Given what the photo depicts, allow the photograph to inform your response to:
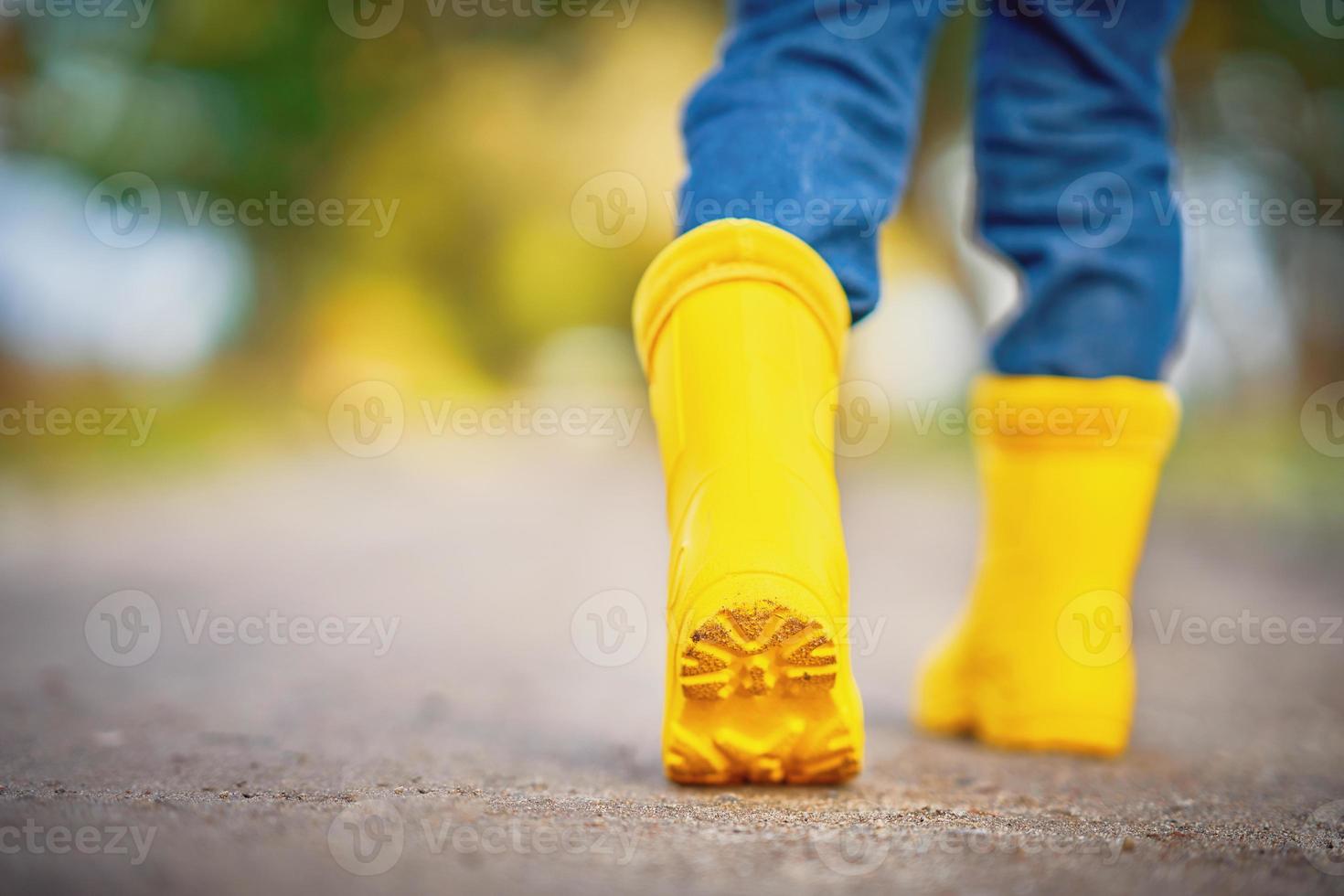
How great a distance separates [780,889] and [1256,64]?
186 inches

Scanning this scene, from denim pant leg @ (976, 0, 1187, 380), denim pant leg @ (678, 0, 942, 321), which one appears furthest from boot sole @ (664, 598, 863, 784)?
denim pant leg @ (976, 0, 1187, 380)

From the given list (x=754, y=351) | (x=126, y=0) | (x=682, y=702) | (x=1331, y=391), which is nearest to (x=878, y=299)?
(x=754, y=351)

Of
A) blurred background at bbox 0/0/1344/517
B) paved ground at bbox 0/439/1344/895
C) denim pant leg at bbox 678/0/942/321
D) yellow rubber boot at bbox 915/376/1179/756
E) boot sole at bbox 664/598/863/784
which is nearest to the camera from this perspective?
paved ground at bbox 0/439/1344/895

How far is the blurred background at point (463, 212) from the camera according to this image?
398cm

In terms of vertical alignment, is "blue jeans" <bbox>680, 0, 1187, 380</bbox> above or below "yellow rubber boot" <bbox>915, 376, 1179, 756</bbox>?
above

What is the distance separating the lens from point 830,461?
31.2 inches

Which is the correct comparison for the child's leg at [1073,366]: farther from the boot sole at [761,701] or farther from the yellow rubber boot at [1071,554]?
the boot sole at [761,701]

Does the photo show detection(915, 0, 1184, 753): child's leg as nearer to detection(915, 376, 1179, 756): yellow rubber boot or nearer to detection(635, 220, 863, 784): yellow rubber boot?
detection(915, 376, 1179, 756): yellow rubber boot

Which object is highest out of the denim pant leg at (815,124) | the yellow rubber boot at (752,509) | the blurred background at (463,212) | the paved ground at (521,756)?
the blurred background at (463,212)

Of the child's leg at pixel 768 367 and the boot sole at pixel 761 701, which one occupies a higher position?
the child's leg at pixel 768 367

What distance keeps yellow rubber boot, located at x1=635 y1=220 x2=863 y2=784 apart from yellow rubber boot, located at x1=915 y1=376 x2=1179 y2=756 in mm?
309

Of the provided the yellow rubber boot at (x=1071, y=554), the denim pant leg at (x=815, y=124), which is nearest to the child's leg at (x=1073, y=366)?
the yellow rubber boot at (x=1071, y=554)

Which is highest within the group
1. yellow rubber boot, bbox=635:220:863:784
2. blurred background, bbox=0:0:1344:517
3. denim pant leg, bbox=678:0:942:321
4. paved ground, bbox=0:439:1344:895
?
blurred background, bbox=0:0:1344:517

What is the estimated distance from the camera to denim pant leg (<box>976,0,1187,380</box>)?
1009 mm
